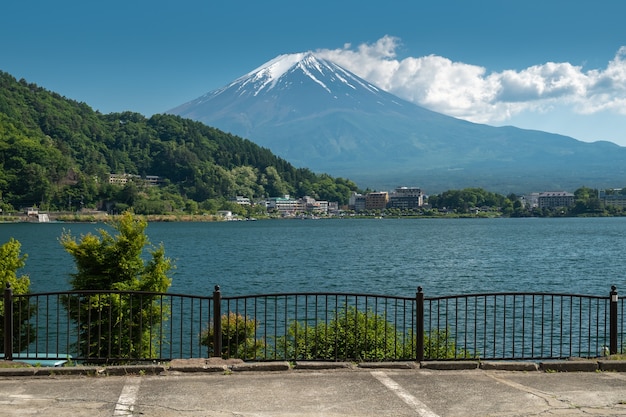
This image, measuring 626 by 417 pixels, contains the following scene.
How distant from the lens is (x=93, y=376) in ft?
29.7

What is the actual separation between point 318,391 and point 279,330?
→ 1478 centimetres

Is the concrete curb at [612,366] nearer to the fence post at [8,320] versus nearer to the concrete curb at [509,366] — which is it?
the concrete curb at [509,366]

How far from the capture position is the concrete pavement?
24.9 feet

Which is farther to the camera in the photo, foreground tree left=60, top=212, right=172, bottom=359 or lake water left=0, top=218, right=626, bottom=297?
lake water left=0, top=218, right=626, bottom=297

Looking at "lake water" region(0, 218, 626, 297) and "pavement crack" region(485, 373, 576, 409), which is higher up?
"pavement crack" region(485, 373, 576, 409)

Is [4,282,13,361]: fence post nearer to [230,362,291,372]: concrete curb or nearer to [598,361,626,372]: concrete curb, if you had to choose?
[230,362,291,372]: concrete curb

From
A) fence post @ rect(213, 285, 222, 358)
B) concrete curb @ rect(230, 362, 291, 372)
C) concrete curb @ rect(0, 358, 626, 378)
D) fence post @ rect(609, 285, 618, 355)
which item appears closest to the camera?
concrete curb @ rect(0, 358, 626, 378)

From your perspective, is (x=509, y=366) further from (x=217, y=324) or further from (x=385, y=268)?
(x=385, y=268)

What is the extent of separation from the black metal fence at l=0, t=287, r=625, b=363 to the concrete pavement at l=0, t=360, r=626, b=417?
90 centimetres

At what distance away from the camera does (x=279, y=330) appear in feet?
75.6

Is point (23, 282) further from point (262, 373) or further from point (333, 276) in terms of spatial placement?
point (333, 276)

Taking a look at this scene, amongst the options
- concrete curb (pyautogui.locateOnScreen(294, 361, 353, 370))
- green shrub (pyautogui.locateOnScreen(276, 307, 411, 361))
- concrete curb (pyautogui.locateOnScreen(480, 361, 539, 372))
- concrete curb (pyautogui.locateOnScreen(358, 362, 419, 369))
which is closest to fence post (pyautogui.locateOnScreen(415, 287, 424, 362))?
concrete curb (pyautogui.locateOnScreen(358, 362, 419, 369))

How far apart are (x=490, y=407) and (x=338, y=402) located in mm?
1590

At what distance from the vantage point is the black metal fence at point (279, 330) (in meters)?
10.5
